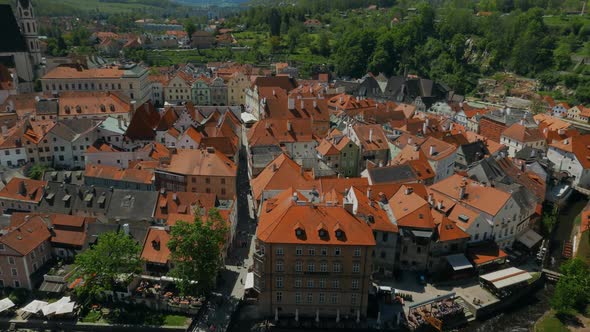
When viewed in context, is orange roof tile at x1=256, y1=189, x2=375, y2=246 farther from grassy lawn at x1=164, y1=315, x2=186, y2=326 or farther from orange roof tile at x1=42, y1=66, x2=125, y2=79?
orange roof tile at x1=42, y1=66, x2=125, y2=79

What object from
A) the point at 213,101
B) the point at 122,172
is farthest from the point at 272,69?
the point at 122,172

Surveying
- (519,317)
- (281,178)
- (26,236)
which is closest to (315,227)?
(281,178)

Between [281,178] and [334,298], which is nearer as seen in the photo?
[334,298]

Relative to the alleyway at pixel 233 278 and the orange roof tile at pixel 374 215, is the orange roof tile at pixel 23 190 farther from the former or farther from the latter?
the orange roof tile at pixel 374 215

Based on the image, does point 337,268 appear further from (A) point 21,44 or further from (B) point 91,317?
(A) point 21,44

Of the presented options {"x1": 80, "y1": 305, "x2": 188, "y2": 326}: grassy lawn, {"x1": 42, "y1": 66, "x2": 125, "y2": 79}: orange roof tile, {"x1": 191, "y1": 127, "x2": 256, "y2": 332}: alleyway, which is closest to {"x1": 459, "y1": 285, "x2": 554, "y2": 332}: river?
{"x1": 191, "y1": 127, "x2": 256, "y2": 332}: alleyway
